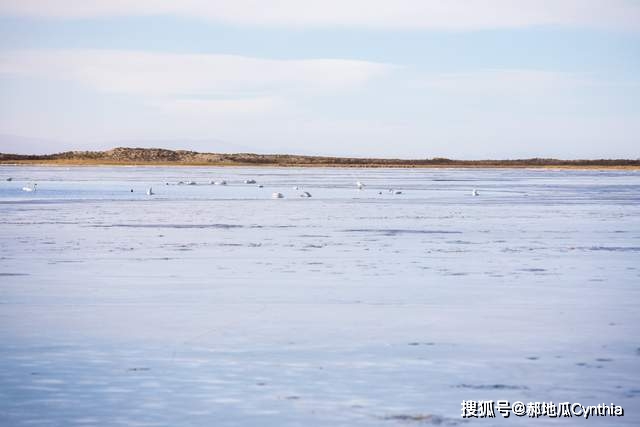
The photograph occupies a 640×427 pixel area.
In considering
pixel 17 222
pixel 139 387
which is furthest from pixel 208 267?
pixel 17 222

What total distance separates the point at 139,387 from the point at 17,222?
53.8 ft

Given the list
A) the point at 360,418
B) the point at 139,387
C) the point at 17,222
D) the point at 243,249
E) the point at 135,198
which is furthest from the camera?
the point at 135,198

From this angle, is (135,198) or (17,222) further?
(135,198)

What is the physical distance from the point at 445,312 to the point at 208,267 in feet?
15.6

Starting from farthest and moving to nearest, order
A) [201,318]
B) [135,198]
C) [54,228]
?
1. [135,198]
2. [54,228]
3. [201,318]

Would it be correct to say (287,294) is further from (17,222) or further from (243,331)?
(17,222)

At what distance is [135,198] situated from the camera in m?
34.7

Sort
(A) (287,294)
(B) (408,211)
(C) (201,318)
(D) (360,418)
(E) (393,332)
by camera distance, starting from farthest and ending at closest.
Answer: (B) (408,211) < (A) (287,294) < (C) (201,318) < (E) (393,332) < (D) (360,418)

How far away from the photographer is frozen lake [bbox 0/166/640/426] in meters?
6.04

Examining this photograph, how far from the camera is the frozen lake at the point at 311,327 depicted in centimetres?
604

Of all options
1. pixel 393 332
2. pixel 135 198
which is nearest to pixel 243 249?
pixel 393 332

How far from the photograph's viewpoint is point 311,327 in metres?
8.56

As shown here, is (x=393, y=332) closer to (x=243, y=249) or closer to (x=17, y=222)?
(x=243, y=249)

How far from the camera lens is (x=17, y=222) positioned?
2170cm
